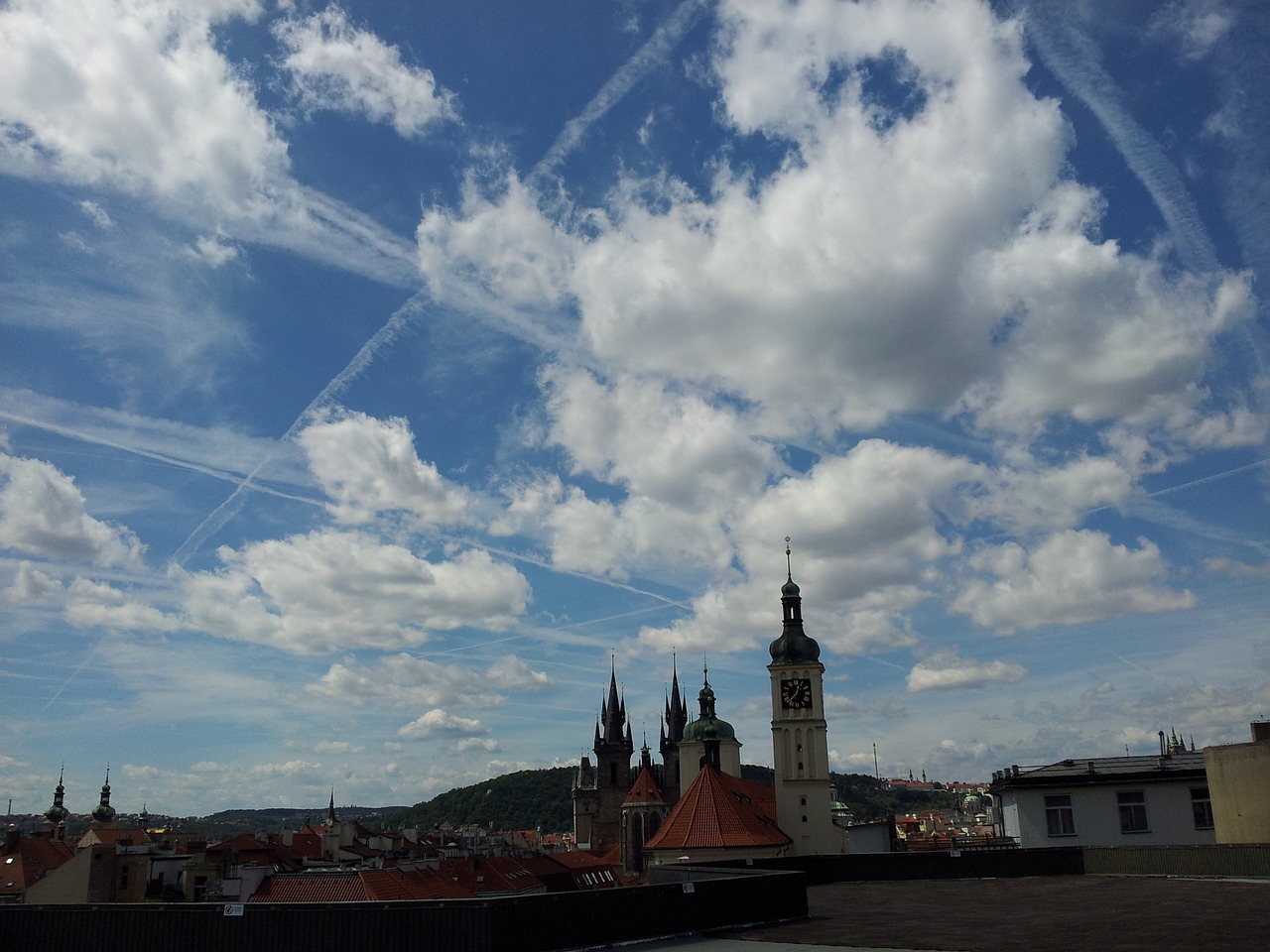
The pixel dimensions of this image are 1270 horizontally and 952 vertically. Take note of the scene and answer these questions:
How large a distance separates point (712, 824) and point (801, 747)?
983cm

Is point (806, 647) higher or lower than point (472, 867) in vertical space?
higher

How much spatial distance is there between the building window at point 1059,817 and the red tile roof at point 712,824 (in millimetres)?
19238

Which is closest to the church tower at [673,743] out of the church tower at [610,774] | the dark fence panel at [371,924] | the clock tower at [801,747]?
the church tower at [610,774]

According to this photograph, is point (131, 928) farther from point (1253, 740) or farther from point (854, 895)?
point (1253, 740)

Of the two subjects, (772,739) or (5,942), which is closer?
(5,942)

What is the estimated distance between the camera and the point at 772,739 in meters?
61.8

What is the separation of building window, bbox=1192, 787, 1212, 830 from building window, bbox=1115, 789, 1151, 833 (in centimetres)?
148

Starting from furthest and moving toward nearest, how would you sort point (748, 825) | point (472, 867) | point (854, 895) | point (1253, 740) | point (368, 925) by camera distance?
1. point (472, 867)
2. point (748, 825)
3. point (1253, 740)
4. point (854, 895)
5. point (368, 925)

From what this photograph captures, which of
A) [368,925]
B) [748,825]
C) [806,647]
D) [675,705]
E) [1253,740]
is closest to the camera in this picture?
[368,925]

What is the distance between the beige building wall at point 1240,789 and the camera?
27.6 m

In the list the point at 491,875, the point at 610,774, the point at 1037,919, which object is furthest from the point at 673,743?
the point at 1037,919

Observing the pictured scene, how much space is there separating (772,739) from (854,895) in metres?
36.8

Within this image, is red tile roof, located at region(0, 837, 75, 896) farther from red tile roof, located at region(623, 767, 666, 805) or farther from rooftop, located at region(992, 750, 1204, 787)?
rooftop, located at region(992, 750, 1204, 787)

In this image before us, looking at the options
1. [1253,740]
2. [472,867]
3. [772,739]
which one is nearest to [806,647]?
[772,739]
